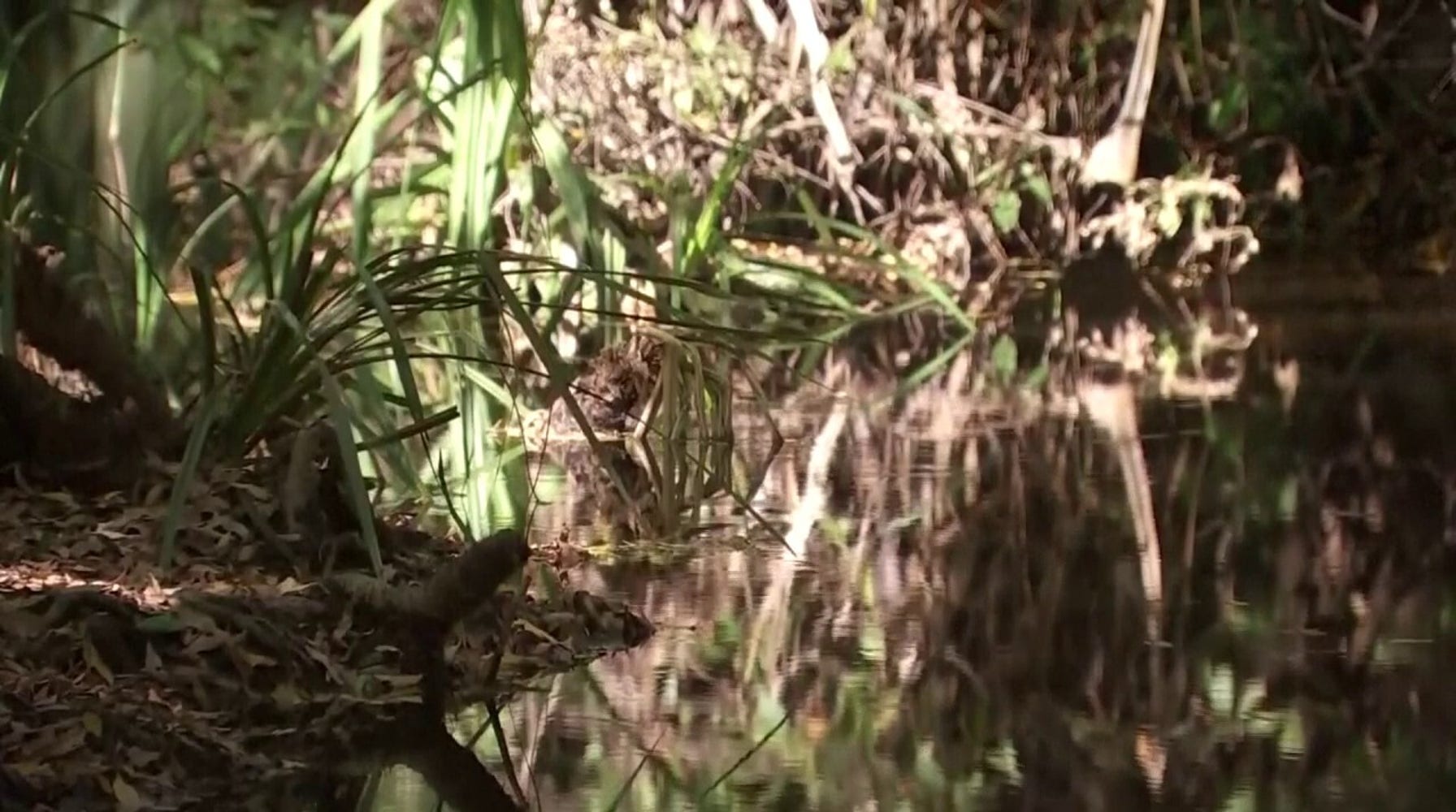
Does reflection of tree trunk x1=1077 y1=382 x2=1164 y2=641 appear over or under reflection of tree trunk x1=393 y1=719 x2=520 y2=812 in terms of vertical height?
over

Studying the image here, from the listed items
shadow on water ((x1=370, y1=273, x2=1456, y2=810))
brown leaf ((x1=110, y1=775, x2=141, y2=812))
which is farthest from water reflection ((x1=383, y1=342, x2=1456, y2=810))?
brown leaf ((x1=110, y1=775, x2=141, y2=812))

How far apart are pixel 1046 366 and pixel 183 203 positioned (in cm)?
104

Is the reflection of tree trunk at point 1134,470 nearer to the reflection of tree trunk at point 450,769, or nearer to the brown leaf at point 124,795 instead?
the reflection of tree trunk at point 450,769

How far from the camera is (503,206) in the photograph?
2.16 m

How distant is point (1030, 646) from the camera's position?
2.89ft

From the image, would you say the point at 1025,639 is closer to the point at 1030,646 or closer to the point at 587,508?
the point at 1030,646

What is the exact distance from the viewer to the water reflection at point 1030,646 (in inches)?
27.4

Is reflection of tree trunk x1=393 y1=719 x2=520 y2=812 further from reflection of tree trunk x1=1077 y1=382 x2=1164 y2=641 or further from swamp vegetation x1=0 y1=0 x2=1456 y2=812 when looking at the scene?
reflection of tree trunk x1=1077 y1=382 x2=1164 y2=641

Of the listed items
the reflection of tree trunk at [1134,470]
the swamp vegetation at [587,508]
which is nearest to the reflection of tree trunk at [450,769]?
the swamp vegetation at [587,508]

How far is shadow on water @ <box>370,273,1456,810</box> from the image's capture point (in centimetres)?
70

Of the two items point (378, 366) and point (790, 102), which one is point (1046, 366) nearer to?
point (378, 366)

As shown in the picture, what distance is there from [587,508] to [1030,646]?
1.39 feet

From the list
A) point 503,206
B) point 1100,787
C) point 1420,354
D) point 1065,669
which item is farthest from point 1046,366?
point 1100,787

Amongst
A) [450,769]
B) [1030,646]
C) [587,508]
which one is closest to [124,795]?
[450,769]
